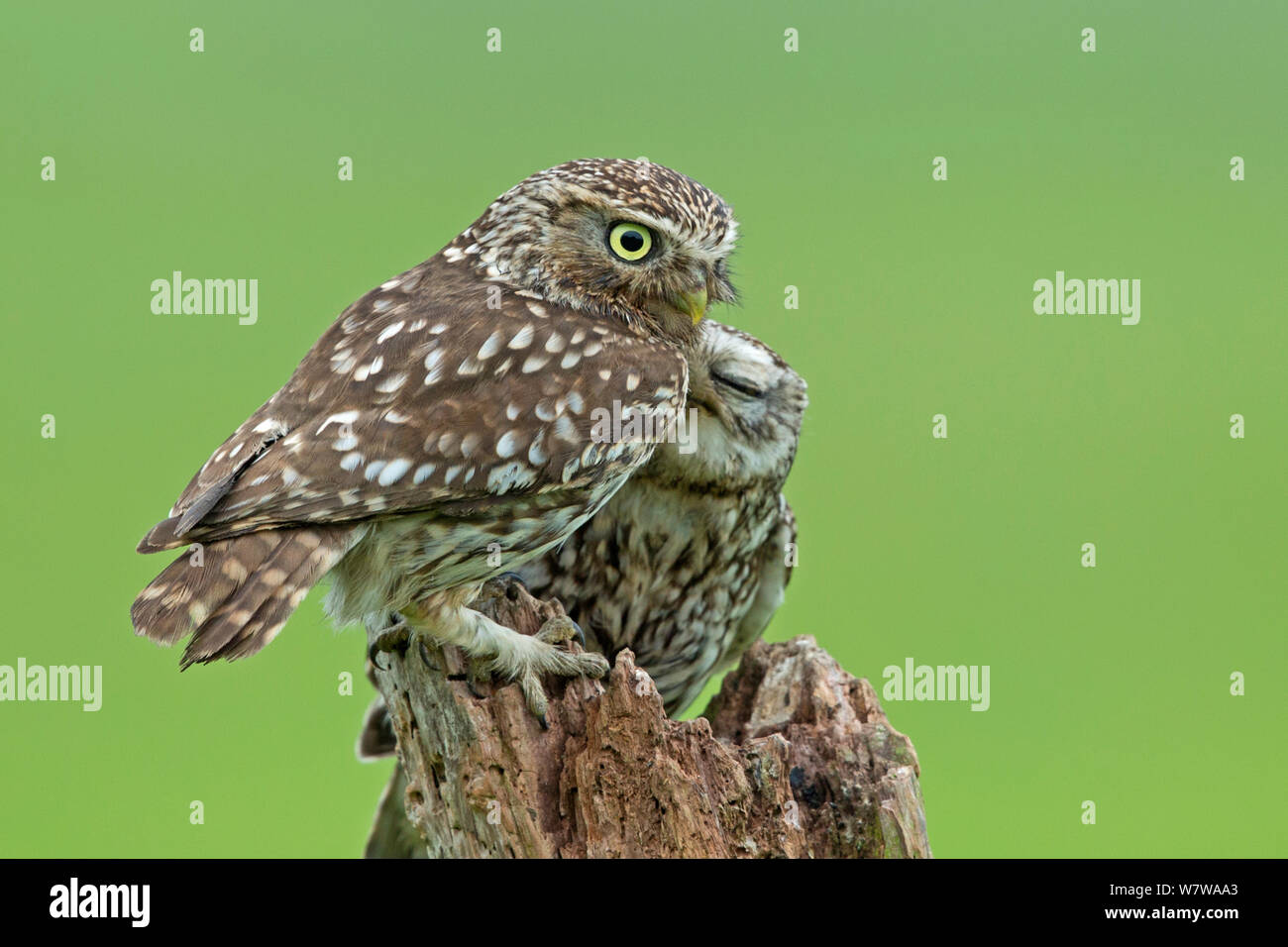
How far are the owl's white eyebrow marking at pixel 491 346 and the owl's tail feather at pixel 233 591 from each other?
2.09ft

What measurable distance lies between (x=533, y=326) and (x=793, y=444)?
4.30 ft

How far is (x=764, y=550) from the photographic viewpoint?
16.4ft

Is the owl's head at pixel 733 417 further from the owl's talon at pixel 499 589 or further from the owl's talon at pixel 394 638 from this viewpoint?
the owl's talon at pixel 394 638

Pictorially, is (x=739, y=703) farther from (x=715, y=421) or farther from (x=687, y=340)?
(x=687, y=340)

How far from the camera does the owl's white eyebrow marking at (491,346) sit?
349cm

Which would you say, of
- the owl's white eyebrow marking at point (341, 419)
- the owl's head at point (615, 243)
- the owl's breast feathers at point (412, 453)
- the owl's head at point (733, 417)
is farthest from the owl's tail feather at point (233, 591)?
the owl's head at point (733, 417)

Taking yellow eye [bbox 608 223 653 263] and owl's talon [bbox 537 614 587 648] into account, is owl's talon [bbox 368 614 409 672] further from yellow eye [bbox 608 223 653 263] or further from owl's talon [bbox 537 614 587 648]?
yellow eye [bbox 608 223 653 263]

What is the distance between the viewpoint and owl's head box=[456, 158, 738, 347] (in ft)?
12.5

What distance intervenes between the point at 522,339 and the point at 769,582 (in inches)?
74.9

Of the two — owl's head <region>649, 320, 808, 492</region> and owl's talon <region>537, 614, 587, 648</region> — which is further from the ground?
owl's head <region>649, 320, 808, 492</region>

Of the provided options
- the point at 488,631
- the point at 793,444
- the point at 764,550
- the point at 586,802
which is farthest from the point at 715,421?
the point at 586,802

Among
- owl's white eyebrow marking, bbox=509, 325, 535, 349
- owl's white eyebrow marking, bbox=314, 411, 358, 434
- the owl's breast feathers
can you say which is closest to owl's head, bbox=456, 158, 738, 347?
the owl's breast feathers

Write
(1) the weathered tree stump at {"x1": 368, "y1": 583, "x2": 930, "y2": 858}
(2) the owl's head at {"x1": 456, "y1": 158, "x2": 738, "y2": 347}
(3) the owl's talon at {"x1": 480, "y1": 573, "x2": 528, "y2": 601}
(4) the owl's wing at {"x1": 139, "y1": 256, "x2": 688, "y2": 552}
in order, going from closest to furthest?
(4) the owl's wing at {"x1": 139, "y1": 256, "x2": 688, "y2": 552} → (1) the weathered tree stump at {"x1": 368, "y1": 583, "x2": 930, "y2": 858} → (2) the owl's head at {"x1": 456, "y1": 158, "x2": 738, "y2": 347} → (3) the owl's talon at {"x1": 480, "y1": 573, "x2": 528, "y2": 601}

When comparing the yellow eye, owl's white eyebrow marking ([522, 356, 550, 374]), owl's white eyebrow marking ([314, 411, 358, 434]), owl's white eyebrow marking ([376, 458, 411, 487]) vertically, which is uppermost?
the yellow eye
